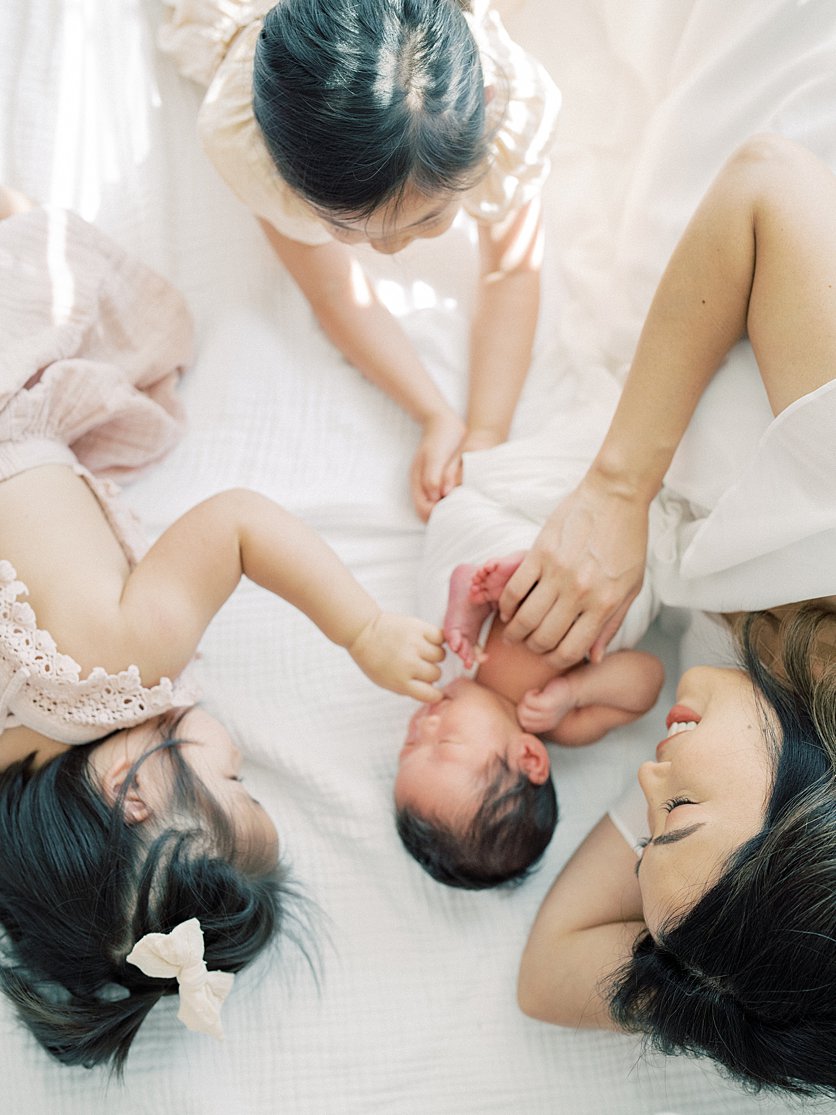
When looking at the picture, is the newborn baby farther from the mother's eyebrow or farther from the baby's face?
the mother's eyebrow

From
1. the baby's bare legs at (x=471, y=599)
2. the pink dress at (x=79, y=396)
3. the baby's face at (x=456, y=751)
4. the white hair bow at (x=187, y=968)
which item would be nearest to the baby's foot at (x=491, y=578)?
the baby's bare legs at (x=471, y=599)

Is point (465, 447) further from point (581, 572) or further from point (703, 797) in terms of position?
point (703, 797)

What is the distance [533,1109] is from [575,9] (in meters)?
1.46

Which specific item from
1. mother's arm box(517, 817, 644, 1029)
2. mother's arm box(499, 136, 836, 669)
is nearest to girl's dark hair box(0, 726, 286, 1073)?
mother's arm box(517, 817, 644, 1029)

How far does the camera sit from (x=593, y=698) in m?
1.13

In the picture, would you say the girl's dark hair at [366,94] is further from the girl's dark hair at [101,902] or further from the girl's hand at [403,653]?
the girl's dark hair at [101,902]

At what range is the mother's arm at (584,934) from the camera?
3.30ft

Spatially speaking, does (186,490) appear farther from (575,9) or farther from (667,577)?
(575,9)

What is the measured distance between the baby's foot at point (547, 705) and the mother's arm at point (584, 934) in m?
0.14

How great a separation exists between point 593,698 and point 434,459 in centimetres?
38

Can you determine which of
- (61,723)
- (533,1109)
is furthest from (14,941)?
(533,1109)

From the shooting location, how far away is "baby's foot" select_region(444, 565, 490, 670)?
1092 millimetres

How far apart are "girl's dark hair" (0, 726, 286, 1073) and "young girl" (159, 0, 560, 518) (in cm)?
53

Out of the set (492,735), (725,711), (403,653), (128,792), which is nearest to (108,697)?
(128,792)
